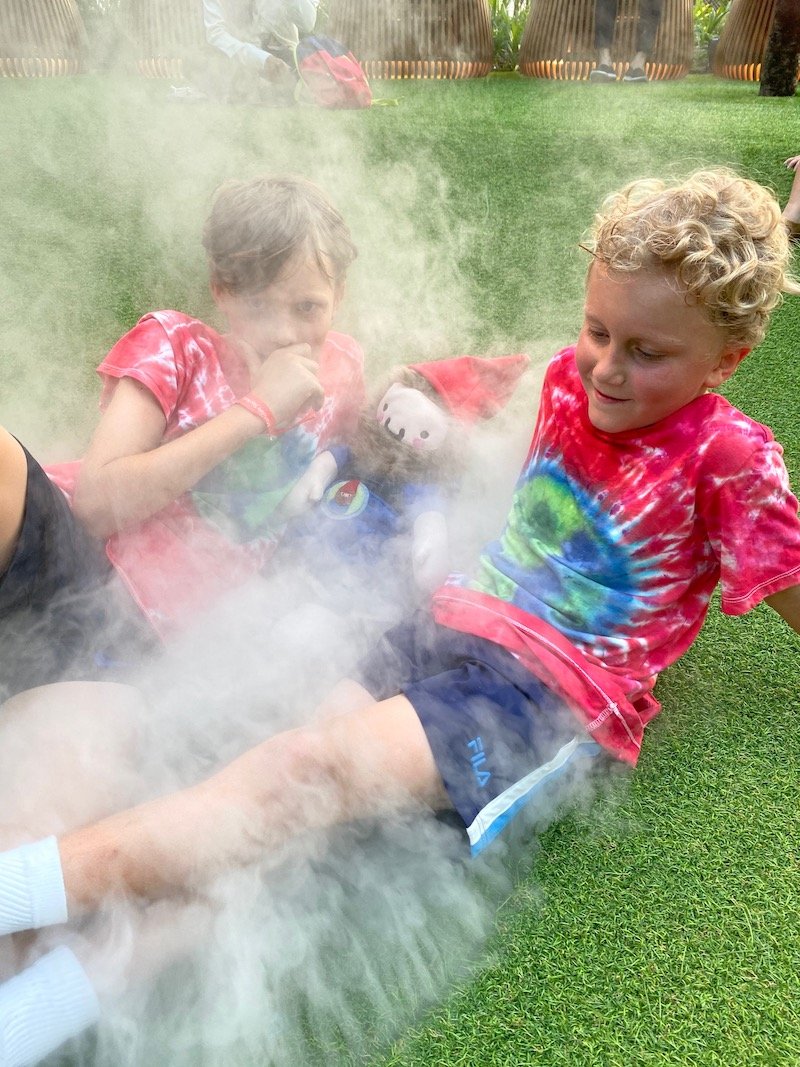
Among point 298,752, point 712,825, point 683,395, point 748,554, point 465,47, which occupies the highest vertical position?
point 465,47

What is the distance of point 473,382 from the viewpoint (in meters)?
1.82

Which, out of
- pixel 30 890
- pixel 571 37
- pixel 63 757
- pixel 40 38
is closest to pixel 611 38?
pixel 571 37

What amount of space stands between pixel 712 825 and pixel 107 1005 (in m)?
0.83

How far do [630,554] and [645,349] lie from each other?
0.30 meters

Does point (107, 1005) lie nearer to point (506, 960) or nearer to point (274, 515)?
point (506, 960)

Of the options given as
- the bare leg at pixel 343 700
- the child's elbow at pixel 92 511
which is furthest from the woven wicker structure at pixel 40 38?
the bare leg at pixel 343 700

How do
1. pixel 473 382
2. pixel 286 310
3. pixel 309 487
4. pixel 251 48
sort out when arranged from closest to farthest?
1. pixel 286 310
2. pixel 309 487
3. pixel 473 382
4. pixel 251 48

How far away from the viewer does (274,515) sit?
170 centimetres

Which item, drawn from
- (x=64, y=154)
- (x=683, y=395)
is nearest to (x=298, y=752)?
(x=683, y=395)

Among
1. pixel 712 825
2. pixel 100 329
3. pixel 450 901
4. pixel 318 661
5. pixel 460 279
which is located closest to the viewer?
pixel 450 901

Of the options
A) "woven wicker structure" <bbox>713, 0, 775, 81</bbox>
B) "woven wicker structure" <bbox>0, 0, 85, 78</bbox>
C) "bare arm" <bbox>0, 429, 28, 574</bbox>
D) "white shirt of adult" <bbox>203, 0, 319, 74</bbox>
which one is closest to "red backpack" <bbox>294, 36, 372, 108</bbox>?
"white shirt of adult" <bbox>203, 0, 319, 74</bbox>

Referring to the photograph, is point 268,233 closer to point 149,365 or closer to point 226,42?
point 149,365

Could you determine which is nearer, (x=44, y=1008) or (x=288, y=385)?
(x=44, y=1008)

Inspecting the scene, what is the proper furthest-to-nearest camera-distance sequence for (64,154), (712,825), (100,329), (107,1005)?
(64,154) < (100,329) < (712,825) < (107,1005)
